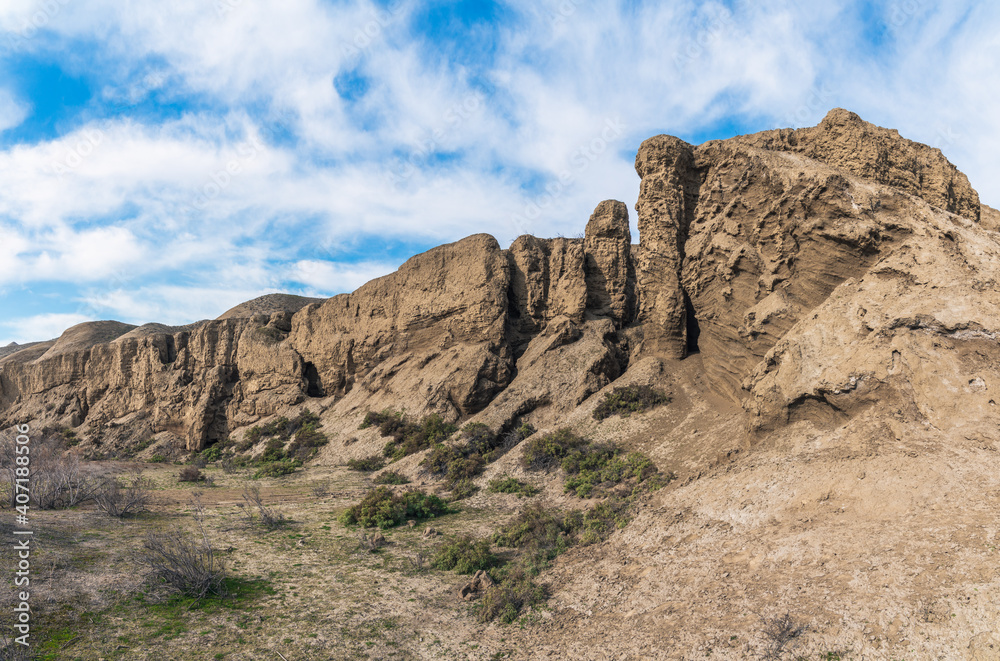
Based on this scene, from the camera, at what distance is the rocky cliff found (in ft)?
39.7

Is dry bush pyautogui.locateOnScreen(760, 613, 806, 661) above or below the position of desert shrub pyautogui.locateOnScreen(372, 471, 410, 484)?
below

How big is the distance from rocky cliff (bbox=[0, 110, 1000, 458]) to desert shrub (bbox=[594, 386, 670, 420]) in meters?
2.29

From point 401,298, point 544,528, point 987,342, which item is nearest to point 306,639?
point 544,528

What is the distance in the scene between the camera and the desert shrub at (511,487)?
60.6 ft

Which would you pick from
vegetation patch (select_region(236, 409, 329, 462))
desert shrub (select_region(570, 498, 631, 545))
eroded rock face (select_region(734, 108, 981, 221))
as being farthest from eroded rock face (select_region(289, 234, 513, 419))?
eroded rock face (select_region(734, 108, 981, 221))

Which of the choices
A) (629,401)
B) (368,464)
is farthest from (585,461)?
(368,464)

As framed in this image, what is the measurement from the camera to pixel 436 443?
25047 mm

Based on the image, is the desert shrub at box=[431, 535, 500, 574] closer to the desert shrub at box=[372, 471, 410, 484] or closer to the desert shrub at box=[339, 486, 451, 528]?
the desert shrub at box=[339, 486, 451, 528]

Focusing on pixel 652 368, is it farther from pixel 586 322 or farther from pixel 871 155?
pixel 871 155

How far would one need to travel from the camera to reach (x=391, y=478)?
22.5 meters

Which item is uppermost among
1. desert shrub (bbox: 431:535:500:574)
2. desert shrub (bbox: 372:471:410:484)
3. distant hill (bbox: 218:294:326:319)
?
distant hill (bbox: 218:294:326:319)

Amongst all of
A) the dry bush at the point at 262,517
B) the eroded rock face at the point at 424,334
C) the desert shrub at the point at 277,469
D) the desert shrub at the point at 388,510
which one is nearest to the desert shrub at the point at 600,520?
the desert shrub at the point at 388,510

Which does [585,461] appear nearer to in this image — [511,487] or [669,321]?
[511,487]

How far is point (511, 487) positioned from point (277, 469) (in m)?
15.3
